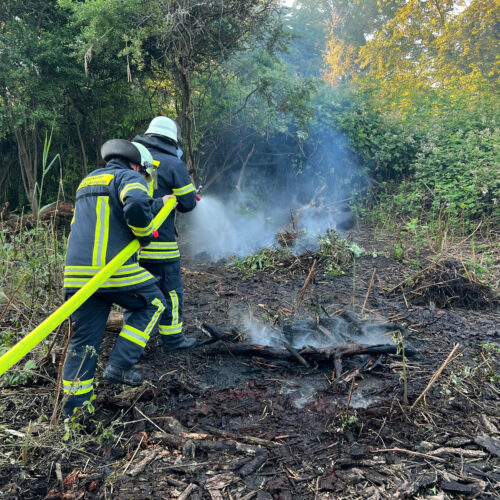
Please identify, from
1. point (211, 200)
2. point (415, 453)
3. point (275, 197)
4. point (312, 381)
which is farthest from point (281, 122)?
point (415, 453)

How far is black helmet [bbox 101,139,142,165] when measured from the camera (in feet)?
10.1

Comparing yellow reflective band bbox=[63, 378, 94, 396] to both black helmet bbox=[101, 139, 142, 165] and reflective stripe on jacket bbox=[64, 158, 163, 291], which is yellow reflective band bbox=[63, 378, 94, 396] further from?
black helmet bbox=[101, 139, 142, 165]

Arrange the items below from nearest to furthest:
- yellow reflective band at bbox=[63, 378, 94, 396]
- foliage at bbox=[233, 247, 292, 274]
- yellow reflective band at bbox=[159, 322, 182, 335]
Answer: yellow reflective band at bbox=[63, 378, 94, 396] < yellow reflective band at bbox=[159, 322, 182, 335] < foliage at bbox=[233, 247, 292, 274]

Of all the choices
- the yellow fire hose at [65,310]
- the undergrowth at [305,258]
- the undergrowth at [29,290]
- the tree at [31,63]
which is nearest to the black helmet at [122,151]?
the yellow fire hose at [65,310]

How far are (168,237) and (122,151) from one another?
1.04 meters

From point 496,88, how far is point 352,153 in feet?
19.6

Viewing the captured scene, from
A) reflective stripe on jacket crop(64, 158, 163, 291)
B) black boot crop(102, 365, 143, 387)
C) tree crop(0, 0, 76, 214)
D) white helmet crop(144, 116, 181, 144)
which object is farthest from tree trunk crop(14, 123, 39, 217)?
black boot crop(102, 365, 143, 387)

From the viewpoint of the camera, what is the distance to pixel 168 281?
3.88 meters

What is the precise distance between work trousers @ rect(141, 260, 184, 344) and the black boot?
71 cm

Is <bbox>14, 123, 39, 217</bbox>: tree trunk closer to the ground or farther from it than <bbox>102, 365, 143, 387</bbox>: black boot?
farther from it

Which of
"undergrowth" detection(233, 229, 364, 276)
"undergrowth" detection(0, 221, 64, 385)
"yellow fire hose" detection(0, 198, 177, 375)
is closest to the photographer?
"yellow fire hose" detection(0, 198, 177, 375)

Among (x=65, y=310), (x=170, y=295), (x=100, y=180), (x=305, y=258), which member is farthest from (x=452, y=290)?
(x=65, y=310)

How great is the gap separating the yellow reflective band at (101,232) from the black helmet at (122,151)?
448mm

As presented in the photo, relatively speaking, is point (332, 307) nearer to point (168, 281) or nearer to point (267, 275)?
point (267, 275)
